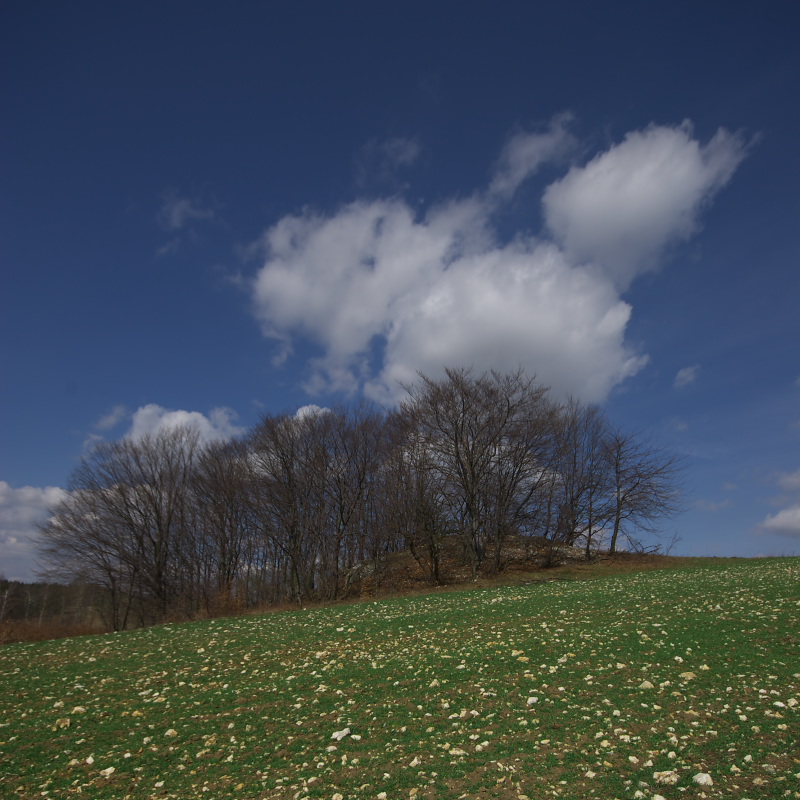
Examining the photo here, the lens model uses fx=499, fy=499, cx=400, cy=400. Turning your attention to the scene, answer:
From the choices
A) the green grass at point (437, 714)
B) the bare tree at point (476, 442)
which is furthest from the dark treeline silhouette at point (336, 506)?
the green grass at point (437, 714)

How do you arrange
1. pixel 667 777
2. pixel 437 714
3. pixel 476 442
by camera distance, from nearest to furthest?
pixel 667 777 → pixel 437 714 → pixel 476 442

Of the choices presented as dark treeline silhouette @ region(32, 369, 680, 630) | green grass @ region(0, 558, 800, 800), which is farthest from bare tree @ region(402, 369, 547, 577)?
green grass @ region(0, 558, 800, 800)

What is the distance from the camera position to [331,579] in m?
50.3

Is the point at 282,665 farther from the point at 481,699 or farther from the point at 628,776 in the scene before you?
the point at 628,776

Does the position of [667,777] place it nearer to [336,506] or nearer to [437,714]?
[437,714]

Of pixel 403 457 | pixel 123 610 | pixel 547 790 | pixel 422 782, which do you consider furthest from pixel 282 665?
pixel 123 610

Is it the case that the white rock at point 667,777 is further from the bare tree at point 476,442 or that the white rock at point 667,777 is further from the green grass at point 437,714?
the bare tree at point 476,442

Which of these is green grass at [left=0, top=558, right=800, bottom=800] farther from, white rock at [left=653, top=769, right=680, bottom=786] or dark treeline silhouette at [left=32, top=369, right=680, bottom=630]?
dark treeline silhouette at [left=32, top=369, right=680, bottom=630]

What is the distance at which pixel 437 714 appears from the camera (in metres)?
9.05

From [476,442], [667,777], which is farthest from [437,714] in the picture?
[476,442]

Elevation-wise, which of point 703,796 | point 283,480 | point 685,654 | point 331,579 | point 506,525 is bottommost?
point 703,796

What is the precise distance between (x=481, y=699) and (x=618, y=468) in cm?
5168

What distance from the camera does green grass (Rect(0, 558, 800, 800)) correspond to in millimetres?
6766

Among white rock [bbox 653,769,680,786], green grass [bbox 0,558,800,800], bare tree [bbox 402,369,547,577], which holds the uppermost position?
bare tree [bbox 402,369,547,577]
